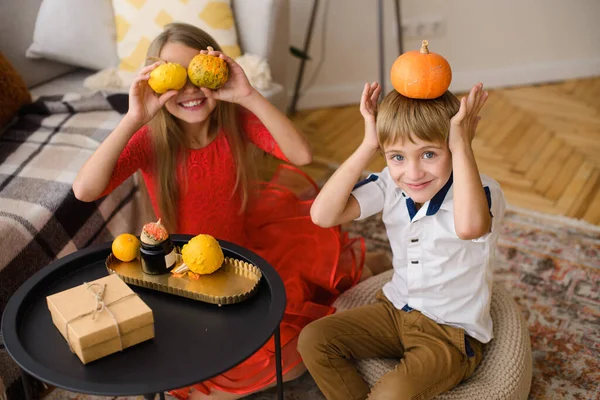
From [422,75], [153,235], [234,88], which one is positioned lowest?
[153,235]

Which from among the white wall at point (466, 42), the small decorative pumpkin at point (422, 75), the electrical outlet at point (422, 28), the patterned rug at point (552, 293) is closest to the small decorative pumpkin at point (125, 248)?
the patterned rug at point (552, 293)

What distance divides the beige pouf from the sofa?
0.77 m

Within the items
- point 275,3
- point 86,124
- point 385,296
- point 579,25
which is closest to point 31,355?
point 385,296

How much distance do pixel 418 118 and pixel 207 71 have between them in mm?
467

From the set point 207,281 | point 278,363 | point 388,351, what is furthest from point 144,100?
point 388,351

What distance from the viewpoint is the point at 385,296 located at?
157 centimetres

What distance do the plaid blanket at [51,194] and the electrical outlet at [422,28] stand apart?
5.24 feet

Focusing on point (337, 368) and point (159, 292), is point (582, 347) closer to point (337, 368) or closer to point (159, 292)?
point (337, 368)

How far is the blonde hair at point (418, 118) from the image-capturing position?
50.3 inches

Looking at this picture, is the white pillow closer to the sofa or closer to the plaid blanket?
the sofa

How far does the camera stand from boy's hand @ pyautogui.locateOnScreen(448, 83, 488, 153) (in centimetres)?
121

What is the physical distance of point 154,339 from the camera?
119 centimetres

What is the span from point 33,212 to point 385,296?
0.91m

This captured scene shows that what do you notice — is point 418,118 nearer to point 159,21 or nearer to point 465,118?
point 465,118
